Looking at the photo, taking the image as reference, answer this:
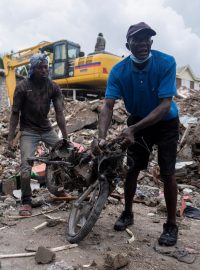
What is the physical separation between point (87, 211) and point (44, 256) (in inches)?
30.3

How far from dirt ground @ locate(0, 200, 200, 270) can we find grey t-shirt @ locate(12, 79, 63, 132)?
1.31 meters

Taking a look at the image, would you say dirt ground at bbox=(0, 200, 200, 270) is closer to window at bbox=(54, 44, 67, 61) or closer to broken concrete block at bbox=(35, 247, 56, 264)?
broken concrete block at bbox=(35, 247, 56, 264)

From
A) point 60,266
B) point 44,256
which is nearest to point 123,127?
point 44,256

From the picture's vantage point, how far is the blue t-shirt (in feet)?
12.6

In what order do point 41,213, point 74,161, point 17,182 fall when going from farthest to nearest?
1. point 17,182
2. point 41,213
3. point 74,161

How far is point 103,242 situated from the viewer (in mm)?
4023

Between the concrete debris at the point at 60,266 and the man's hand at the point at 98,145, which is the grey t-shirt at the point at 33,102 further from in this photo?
the concrete debris at the point at 60,266

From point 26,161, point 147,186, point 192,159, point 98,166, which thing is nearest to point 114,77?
point 98,166

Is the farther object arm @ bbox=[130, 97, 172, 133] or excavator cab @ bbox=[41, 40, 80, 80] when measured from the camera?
excavator cab @ bbox=[41, 40, 80, 80]

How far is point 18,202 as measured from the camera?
5.75 m

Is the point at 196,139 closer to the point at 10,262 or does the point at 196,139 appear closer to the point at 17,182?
the point at 17,182

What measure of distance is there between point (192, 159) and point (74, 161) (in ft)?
14.5

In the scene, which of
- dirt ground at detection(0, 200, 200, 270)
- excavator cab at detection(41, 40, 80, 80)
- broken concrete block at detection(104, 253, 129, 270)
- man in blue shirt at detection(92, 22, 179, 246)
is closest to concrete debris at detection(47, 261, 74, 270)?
dirt ground at detection(0, 200, 200, 270)

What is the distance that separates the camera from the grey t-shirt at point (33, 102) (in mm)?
5332
